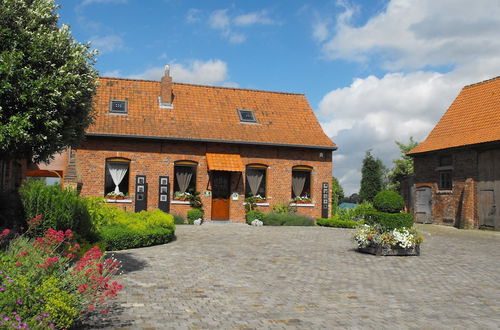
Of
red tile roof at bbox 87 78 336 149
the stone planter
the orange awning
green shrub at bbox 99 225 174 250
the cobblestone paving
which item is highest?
red tile roof at bbox 87 78 336 149

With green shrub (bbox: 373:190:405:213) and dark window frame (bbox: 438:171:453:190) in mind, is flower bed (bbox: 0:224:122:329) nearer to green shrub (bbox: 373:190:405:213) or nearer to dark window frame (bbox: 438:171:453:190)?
green shrub (bbox: 373:190:405:213)

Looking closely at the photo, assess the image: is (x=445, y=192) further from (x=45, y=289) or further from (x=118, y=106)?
(x=45, y=289)

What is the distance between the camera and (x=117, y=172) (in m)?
20.6

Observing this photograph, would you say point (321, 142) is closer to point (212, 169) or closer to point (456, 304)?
point (212, 169)

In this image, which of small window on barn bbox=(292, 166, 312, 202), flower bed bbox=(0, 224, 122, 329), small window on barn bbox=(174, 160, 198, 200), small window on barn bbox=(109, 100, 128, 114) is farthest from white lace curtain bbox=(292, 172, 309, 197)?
flower bed bbox=(0, 224, 122, 329)

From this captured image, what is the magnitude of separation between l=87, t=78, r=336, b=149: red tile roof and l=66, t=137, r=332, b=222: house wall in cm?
52

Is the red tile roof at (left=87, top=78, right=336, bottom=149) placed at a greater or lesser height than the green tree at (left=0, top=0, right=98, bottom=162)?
greater

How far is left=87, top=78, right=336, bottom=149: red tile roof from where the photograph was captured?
20.9m

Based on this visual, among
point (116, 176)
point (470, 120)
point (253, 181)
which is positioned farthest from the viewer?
point (470, 120)

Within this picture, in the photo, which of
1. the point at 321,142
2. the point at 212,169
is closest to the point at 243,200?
the point at 212,169

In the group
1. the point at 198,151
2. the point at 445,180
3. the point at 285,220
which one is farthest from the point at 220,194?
the point at 445,180

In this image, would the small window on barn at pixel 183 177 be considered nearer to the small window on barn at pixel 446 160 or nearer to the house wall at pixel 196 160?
the house wall at pixel 196 160

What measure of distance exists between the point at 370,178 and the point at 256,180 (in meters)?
18.0

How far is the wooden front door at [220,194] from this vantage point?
2169cm
